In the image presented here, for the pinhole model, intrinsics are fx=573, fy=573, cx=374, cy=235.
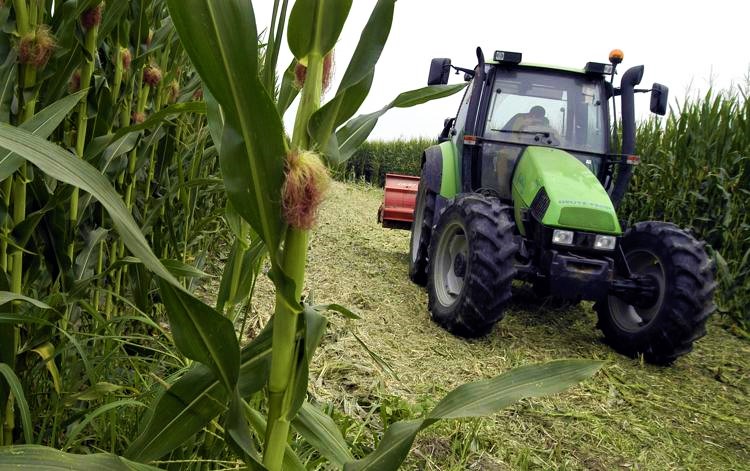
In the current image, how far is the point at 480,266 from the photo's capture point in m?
3.23

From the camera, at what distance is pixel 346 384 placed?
2.42 metres

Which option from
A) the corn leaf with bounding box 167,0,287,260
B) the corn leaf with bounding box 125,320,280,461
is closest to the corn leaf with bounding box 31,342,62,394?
the corn leaf with bounding box 125,320,280,461

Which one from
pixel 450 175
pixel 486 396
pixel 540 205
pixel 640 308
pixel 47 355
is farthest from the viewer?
pixel 450 175

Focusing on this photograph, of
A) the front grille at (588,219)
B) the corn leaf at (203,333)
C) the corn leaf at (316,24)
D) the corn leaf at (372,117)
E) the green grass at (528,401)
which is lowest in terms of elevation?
the green grass at (528,401)

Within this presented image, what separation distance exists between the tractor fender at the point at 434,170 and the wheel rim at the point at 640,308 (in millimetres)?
1525

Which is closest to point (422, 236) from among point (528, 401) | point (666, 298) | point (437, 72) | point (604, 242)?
point (437, 72)

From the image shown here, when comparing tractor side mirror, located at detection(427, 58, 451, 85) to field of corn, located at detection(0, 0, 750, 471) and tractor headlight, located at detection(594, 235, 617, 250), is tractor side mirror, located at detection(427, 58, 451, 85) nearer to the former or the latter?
tractor headlight, located at detection(594, 235, 617, 250)

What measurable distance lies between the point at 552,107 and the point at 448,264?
4.56 feet

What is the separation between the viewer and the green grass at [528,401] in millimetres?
2107

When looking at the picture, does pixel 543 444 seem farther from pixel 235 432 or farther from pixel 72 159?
pixel 72 159

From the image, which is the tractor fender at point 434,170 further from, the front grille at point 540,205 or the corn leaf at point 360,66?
the corn leaf at point 360,66

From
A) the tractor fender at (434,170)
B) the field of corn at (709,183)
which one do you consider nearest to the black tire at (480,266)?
the tractor fender at (434,170)

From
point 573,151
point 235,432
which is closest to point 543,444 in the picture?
point 235,432

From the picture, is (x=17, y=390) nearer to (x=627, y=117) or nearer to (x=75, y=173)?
(x=75, y=173)
